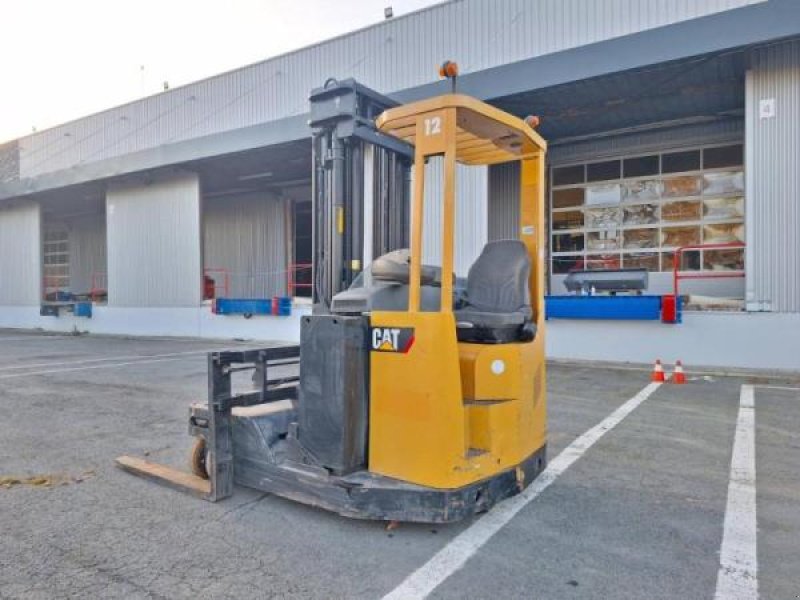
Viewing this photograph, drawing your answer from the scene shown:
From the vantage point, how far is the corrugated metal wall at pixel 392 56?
1262 centimetres

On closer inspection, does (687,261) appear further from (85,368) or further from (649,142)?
(85,368)

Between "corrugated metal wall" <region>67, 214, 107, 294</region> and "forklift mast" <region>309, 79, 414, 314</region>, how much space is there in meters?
27.9

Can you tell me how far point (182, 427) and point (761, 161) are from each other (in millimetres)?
10891

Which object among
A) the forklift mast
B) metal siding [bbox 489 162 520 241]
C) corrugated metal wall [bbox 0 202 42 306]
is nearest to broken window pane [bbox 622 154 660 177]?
metal siding [bbox 489 162 520 241]

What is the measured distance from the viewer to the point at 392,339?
3311 millimetres

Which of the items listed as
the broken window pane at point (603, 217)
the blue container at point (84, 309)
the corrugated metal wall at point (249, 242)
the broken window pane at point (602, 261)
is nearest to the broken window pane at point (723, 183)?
the broken window pane at point (603, 217)

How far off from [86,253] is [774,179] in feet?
100

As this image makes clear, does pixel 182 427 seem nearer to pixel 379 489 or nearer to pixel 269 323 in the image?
pixel 379 489

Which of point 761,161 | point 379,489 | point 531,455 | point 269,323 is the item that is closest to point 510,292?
point 531,455

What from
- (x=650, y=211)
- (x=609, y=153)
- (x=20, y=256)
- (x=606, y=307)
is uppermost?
(x=609, y=153)

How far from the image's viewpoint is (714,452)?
16.7ft

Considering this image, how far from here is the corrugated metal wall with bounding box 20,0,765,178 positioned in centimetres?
1262

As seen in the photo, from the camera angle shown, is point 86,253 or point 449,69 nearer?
point 449,69

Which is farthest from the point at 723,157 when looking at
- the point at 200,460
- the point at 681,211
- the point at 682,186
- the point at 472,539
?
the point at 200,460
